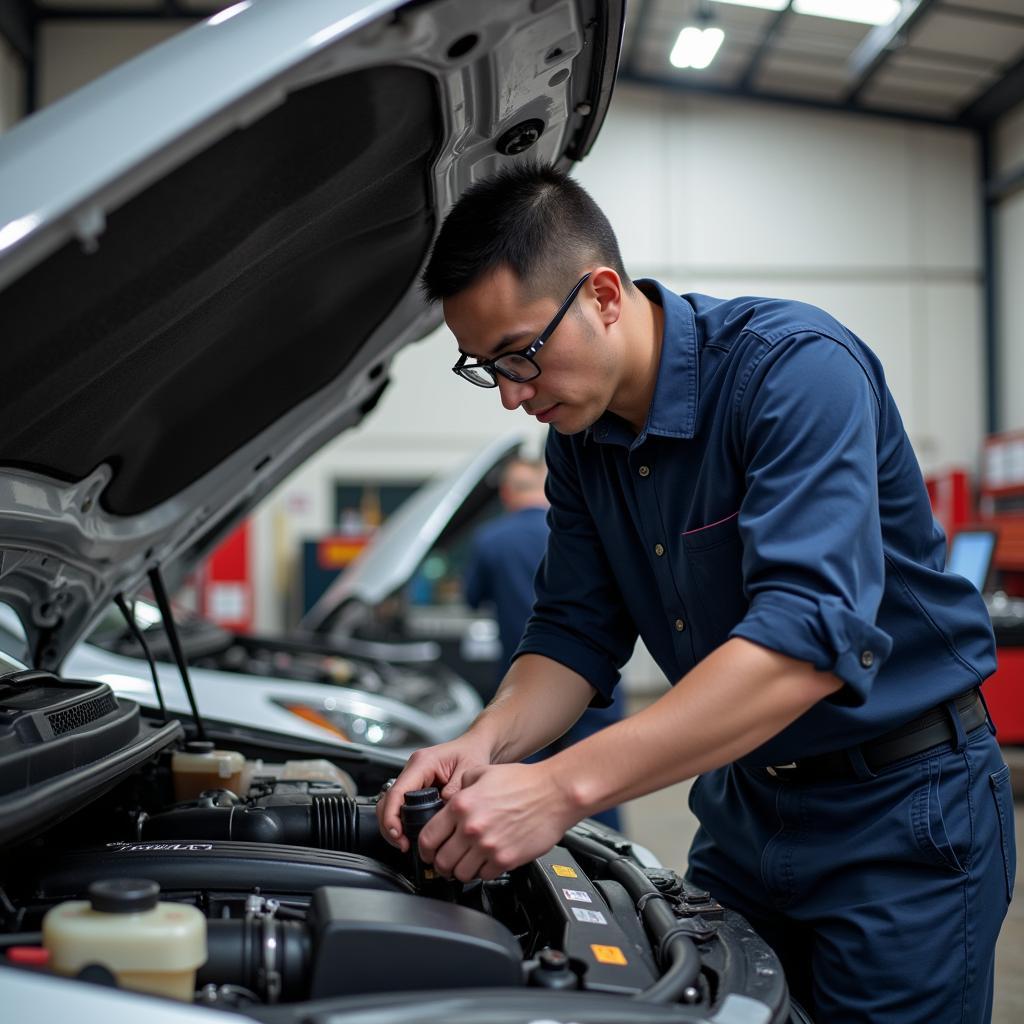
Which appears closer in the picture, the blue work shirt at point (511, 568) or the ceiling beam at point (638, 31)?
the blue work shirt at point (511, 568)

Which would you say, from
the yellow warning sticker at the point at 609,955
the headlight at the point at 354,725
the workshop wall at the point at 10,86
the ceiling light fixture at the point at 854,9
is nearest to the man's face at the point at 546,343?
the yellow warning sticker at the point at 609,955

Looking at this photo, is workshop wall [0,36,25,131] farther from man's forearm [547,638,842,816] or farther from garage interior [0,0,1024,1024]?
man's forearm [547,638,842,816]

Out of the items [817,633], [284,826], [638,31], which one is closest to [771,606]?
[817,633]

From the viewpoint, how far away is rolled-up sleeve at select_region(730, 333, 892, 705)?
1.04m

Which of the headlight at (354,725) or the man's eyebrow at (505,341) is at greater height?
the man's eyebrow at (505,341)

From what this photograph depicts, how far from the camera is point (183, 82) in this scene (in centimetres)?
86

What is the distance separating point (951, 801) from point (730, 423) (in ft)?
1.65

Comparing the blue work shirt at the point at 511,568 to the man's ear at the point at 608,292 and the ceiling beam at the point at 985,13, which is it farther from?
the ceiling beam at the point at 985,13

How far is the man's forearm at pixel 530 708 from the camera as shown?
146 cm

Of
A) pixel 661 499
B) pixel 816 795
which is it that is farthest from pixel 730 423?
pixel 816 795

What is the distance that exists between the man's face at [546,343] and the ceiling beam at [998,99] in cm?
908

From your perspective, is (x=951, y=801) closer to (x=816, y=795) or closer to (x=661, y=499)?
(x=816, y=795)

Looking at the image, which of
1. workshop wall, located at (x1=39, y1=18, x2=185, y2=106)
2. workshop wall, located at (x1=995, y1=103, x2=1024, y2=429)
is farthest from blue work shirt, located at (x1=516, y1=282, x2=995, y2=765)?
workshop wall, located at (x1=39, y1=18, x2=185, y2=106)

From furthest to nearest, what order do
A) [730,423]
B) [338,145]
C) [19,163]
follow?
[730,423] < [338,145] < [19,163]
